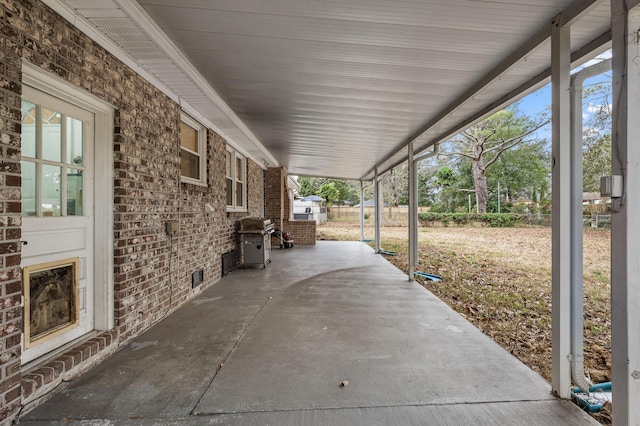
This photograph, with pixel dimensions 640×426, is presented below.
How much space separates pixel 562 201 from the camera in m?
2.25

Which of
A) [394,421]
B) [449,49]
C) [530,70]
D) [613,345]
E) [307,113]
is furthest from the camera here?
[307,113]

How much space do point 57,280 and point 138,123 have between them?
67.2 inches

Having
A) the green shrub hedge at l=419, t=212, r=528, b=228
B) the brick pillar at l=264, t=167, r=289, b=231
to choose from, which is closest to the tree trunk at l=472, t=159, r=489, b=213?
the green shrub hedge at l=419, t=212, r=528, b=228

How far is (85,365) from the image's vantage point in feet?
8.25

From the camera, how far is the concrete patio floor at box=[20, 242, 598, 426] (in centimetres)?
201

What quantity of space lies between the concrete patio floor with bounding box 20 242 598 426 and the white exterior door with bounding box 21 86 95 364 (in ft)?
1.58

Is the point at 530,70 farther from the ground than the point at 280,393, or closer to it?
farther from the ground

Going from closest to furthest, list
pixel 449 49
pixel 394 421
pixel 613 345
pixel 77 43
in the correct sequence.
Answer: pixel 613 345 → pixel 394 421 → pixel 77 43 → pixel 449 49

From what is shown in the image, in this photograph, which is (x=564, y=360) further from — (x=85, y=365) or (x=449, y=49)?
(x=85, y=365)

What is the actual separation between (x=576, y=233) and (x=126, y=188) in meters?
3.91

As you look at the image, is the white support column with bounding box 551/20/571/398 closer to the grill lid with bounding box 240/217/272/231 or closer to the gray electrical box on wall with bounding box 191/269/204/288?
the gray electrical box on wall with bounding box 191/269/204/288

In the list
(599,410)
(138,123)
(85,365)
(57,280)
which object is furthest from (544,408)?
(138,123)

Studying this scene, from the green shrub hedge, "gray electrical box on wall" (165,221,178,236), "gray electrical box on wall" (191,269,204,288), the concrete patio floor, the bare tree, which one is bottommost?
the concrete patio floor

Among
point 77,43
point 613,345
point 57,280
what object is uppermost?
point 77,43
